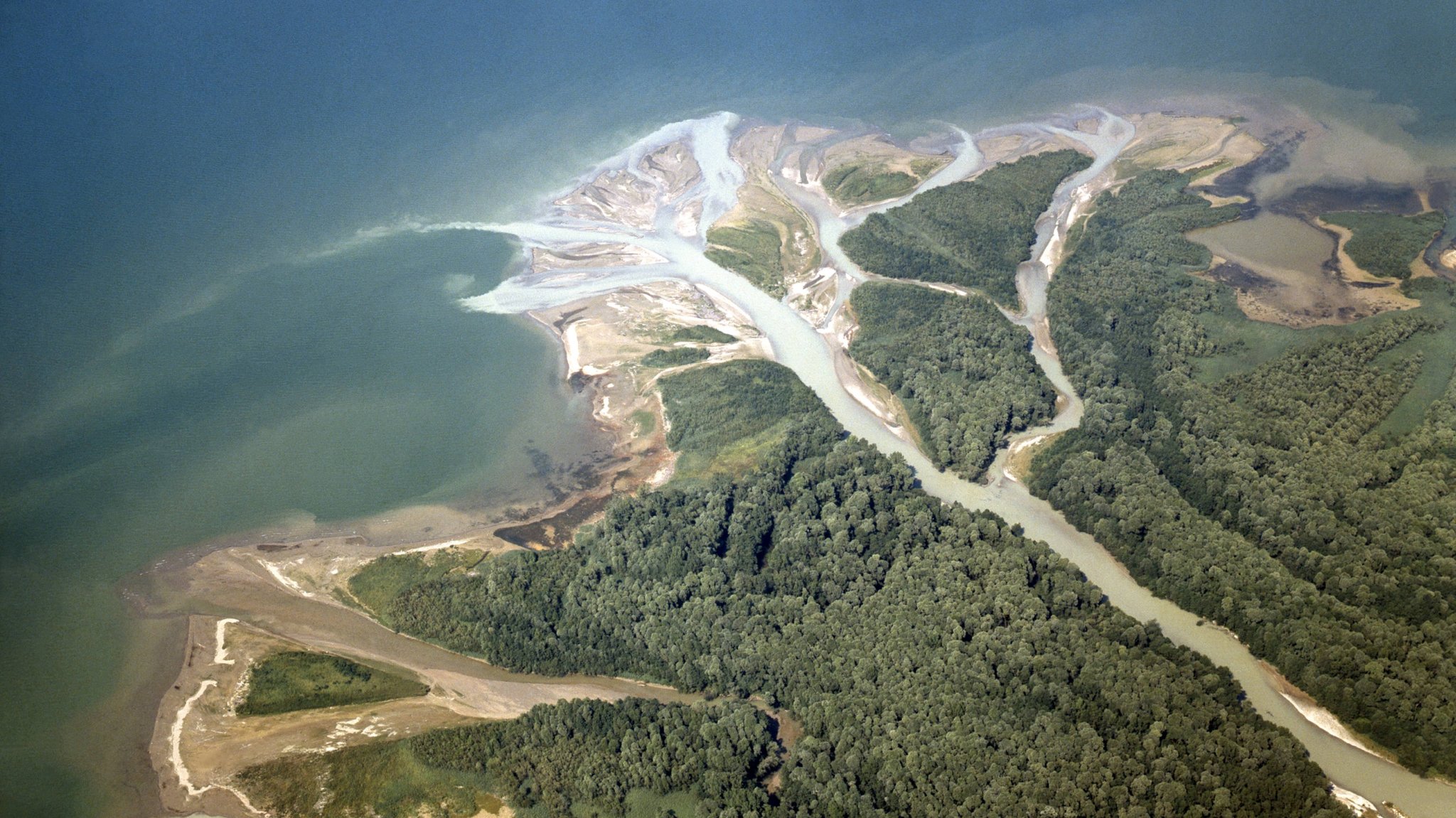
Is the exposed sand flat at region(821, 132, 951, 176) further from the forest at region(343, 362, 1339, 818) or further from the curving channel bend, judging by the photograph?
the forest at region(343, 362, 1339, 818)

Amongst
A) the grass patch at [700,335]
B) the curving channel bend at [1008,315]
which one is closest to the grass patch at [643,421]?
the grass patch at [700,335]

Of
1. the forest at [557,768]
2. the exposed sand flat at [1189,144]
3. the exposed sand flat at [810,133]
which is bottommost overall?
the forest at [557,768]

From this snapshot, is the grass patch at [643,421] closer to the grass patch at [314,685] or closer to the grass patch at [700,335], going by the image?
the grass patch at [700,335]

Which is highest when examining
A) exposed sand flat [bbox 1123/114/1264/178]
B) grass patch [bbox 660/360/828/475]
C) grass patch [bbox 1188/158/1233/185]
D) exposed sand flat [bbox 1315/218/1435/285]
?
exposed sand flat [bbox 1123/114/1264/178]

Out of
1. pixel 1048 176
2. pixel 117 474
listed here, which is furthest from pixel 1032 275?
pixel 117 474

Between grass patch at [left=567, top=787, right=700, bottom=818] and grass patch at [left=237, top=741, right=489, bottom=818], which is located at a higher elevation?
grass patch at [left=237, top=741, right=489, bottom=818]

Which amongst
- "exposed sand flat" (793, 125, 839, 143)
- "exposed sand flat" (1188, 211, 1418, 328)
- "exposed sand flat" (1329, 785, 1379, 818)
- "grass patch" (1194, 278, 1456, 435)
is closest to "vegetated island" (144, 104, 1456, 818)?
"grass patch" (1194, 278, 1456, 435)

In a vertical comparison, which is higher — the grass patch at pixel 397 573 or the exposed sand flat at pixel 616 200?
the exposed sand flat at pixel 616 200
